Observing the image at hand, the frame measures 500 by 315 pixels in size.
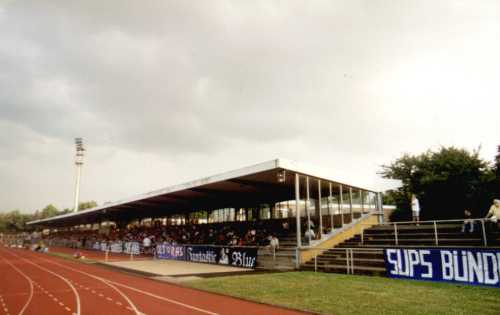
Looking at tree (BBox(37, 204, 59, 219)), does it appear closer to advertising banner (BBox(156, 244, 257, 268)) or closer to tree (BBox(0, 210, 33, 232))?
tree (BBox(0, 210, 33, 232))

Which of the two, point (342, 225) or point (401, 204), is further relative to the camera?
point (401, 204)

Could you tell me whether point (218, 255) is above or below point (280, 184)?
below

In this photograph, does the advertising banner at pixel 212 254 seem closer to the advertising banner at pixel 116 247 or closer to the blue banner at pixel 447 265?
the blue banner at pixel 447 265

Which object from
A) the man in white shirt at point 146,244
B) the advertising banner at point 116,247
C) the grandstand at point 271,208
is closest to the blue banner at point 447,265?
the grandstand at point 271,208

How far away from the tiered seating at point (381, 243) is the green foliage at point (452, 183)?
11.4 meters

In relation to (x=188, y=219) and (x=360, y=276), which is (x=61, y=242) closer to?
(x=188, y=219)

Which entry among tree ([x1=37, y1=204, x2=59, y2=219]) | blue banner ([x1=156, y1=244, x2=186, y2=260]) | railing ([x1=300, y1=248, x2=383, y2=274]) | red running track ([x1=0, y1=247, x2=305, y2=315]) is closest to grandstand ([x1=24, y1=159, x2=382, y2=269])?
blue banner ([x1=156, y1=244, x2=186, y2=260])

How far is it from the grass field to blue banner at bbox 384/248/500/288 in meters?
0.42

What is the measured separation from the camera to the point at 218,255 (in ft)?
68.5

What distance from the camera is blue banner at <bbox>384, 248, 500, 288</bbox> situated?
1027 cm

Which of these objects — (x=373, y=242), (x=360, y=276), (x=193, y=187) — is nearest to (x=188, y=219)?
(x=193, y=187)

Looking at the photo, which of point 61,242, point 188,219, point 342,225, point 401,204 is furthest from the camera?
point 61,242

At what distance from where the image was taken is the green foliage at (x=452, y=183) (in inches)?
1051

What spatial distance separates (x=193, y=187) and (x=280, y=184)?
548 cm
